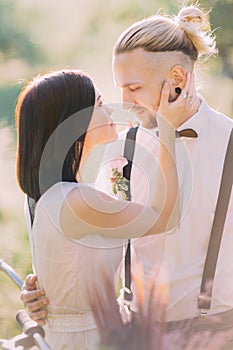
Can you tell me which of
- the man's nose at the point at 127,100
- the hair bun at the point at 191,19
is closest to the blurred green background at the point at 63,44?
the hair bun at the point at 191,19

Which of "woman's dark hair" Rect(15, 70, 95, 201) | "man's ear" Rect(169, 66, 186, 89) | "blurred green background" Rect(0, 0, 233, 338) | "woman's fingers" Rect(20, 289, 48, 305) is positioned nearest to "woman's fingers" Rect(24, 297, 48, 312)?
"woman's fingers" Rect(20, 289, 48, 305)

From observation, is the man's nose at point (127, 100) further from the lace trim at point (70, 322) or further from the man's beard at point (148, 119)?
the lace trim at point (70, 322)

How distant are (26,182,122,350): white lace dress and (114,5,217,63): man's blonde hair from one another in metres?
0.44

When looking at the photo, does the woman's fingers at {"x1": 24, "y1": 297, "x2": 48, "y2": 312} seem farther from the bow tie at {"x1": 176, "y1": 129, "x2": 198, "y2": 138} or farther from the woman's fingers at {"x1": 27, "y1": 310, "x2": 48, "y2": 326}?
the bow tie at {"x1": 176, "y1": 129, "x2": 198, "y2": 138}

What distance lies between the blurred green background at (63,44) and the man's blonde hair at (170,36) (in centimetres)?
173

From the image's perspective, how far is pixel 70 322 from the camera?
4.00 ft

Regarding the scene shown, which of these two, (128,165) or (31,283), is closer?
(31,283)

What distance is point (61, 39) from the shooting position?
5.21 m

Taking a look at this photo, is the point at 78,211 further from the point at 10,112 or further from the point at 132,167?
the point at 10,112

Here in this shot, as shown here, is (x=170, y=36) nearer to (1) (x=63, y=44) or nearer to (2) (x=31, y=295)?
(2) (x=31, y=295)

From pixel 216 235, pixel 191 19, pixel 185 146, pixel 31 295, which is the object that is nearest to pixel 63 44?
pixel 191 19

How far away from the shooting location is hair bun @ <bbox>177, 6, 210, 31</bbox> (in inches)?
58.7

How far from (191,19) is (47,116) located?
0.49 metres

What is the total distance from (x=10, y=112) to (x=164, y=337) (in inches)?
137
